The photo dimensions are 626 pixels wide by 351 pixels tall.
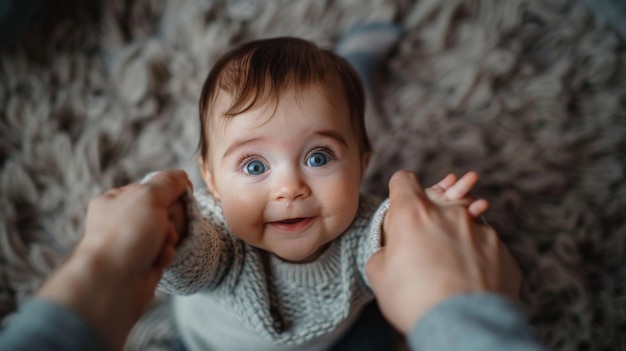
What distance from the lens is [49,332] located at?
1.38 ft

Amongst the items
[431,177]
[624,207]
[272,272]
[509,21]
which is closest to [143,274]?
[272,272]

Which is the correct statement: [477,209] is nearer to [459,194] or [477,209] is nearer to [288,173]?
[459,194]

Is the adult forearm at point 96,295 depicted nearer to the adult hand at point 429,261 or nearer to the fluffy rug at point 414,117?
the adult hand at point 429,261

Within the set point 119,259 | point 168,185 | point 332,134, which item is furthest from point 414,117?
point 119,259

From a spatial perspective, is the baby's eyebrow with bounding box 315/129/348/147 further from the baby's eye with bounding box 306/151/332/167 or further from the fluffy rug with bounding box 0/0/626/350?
the fluffy rug with bounding box 0/0/626/350

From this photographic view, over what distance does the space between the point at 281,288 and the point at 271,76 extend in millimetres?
289

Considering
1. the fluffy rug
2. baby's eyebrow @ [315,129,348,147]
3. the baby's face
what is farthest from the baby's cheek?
the fluffy rug

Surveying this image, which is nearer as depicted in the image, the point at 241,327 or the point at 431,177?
the point at 241,327

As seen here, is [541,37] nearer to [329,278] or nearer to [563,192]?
[563,192]

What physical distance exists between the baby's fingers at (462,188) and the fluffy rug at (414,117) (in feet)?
1.34

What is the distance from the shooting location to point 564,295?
0.97 metres

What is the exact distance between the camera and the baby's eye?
0.66 metres

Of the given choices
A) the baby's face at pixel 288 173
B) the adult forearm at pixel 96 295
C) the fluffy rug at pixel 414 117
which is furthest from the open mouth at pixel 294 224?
the fluffy rug at pixel 414 117

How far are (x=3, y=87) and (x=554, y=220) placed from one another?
1.07 m
